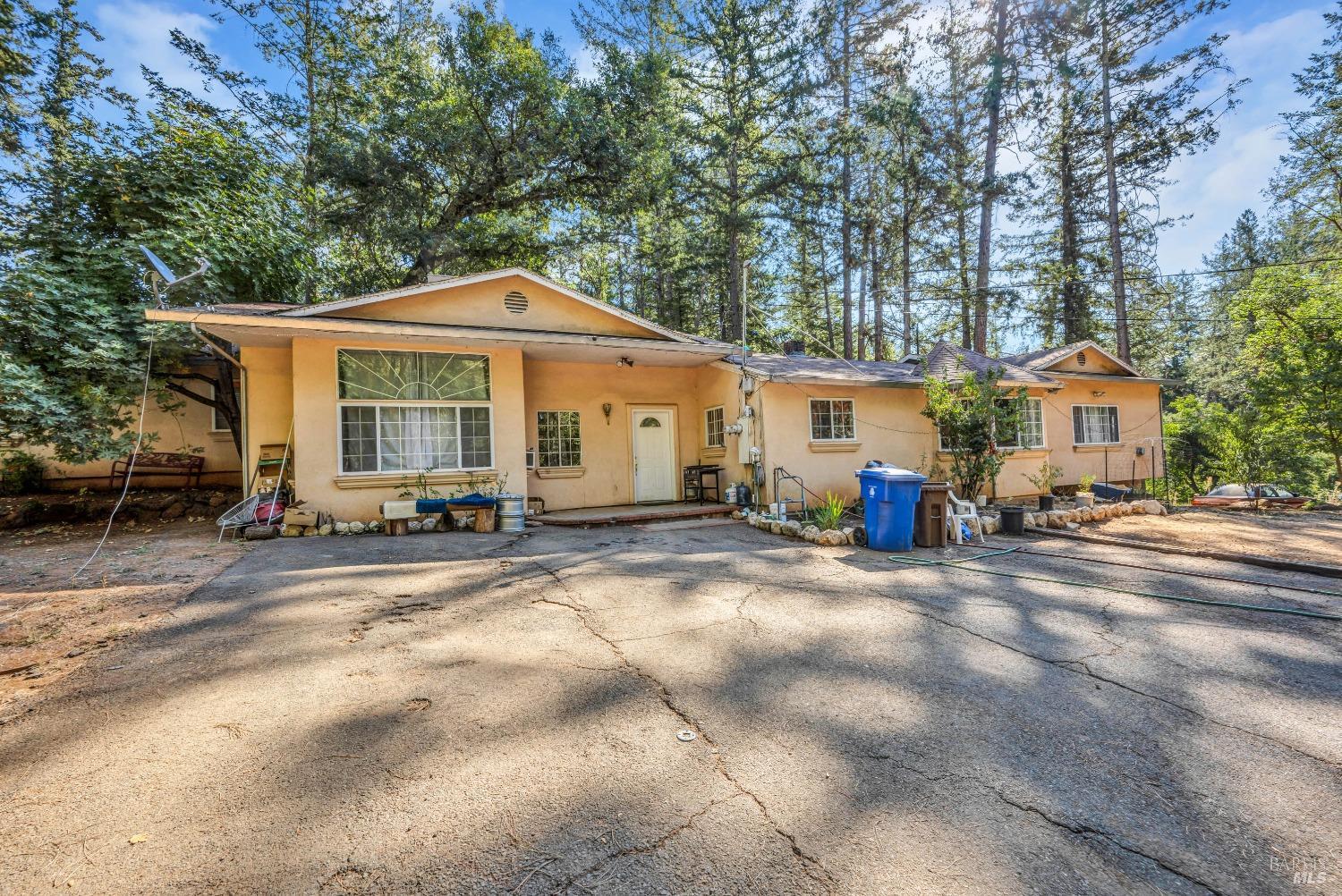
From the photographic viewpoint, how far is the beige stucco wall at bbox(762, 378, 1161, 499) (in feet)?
32.6

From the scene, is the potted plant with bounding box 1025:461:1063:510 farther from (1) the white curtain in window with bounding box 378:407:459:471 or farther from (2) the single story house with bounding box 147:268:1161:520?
(1) the white curtain in window with bounding box 378:407:459:471

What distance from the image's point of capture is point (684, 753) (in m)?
2.34

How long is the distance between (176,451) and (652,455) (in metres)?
10.5

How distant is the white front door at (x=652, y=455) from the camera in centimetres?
1118

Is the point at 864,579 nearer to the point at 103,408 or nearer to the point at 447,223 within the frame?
the point at 103,408

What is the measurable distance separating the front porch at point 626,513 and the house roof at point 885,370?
2.78 meters

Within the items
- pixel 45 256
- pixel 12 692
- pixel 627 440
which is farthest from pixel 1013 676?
pixel 45 256

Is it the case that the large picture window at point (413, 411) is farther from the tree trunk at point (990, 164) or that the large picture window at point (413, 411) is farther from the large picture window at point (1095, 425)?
the tree trunk at point (990, 164)

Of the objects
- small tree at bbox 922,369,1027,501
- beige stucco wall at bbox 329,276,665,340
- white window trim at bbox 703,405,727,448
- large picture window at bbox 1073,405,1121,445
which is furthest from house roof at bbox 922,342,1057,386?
beige stucco wall at bbox 329,276,665,340

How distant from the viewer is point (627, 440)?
1105cm

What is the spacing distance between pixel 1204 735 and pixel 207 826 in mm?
4259

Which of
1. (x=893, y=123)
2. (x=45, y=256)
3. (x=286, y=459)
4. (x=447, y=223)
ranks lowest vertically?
(x=286, y=459)

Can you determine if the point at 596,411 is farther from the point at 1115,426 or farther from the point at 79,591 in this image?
the point at 1115,426

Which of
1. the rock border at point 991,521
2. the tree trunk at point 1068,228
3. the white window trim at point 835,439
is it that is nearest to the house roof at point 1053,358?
the rock border at point 991,521
